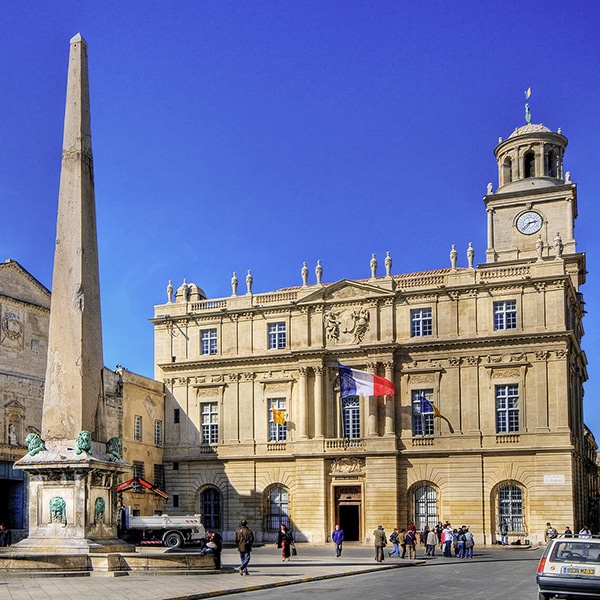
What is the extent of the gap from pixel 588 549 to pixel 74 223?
39.2 feet

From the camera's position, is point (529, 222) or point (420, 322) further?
point (529, 222)

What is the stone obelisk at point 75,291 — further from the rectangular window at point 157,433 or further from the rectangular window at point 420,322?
the rectangular window at point 157,433

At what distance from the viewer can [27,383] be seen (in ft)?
127

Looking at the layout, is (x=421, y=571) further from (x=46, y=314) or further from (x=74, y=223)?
(x=46, y=314)

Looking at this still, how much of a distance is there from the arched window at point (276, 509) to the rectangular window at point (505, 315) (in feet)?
43.3

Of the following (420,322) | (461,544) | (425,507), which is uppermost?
(420,322)

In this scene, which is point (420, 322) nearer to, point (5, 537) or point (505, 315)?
point (505, 315)

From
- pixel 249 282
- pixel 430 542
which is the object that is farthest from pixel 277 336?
pixel 430 542

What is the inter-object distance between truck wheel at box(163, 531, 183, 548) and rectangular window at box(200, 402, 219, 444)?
43.6ft

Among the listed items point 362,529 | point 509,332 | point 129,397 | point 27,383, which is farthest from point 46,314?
point 509,332

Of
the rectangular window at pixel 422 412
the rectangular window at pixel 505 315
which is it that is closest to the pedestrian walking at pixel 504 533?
the rectangular window at pixel 422 412

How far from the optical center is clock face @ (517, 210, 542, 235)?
5256 centimetres

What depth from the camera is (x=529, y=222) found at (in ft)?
173

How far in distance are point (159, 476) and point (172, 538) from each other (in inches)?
553
